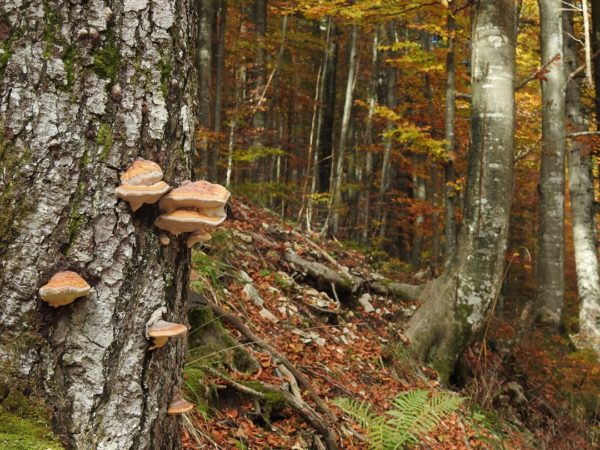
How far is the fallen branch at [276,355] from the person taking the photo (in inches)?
177

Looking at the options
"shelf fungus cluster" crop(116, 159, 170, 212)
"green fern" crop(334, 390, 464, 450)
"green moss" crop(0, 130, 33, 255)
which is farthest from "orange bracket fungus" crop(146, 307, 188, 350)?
"green fern" crop(334, 390, 464, 450)

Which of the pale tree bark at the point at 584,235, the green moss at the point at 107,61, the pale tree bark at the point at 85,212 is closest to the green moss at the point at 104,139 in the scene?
the pale tree bark at the point at 85,212

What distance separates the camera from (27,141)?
162cm

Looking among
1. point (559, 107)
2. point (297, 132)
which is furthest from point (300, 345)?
point (297, 132)

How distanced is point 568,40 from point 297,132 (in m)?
12.6

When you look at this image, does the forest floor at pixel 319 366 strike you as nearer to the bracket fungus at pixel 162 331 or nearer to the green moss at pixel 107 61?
the bracket fungus at pixel 162 331

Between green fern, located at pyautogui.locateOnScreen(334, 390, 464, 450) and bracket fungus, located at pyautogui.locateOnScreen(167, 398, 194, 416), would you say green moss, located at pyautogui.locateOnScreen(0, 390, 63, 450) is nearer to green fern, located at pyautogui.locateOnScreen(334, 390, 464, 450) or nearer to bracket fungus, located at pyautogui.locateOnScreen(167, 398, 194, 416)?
bracket fungus, located at pyautogui.locateOnScreen(167, 398, 194, 416)

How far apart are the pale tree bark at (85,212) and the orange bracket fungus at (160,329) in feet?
0.09

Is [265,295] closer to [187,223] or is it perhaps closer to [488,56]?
[488,56]

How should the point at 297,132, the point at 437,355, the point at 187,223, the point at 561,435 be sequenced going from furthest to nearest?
the point at 297,132, the point at 437,355, the point at 561,435, the point at 187,223

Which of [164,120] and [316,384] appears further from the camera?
[316,384]

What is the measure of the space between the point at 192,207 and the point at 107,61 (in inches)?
21.3

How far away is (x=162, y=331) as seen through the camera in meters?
→ 1.73

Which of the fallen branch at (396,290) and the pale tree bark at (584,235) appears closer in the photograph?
the fallen branch at (396,290)
